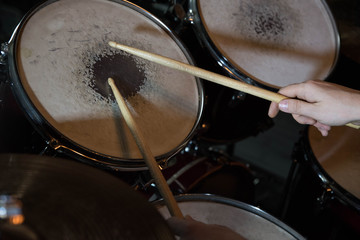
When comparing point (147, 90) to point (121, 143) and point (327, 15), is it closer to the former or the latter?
point (121, 143)

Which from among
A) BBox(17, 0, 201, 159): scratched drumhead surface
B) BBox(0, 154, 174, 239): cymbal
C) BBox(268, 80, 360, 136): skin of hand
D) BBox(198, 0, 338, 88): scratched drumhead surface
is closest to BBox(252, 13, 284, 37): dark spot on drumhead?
BBox(198, 0, 338, 88): scratched drumhead surface

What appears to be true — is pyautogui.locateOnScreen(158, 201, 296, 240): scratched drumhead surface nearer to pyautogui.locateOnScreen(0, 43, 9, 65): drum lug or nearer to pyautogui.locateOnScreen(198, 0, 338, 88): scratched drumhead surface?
pyautogui.locateOnScreen(198, 0, 338, 88): scratched drumhead surface

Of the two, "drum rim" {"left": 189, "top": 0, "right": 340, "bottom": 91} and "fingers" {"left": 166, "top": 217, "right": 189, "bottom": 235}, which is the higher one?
"drum rim" {"left": 189, "top": 0, "right": 340, "bottom": 91}

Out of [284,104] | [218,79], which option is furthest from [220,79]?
[284,104]

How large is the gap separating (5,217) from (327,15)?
1.40 meters

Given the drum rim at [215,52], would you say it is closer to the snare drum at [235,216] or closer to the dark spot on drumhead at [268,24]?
the dark spot on drumhead at [268,24]

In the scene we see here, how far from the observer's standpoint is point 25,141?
38.7 inches

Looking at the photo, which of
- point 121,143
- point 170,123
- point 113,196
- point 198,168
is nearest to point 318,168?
point 198,168

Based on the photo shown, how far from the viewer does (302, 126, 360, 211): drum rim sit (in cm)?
108

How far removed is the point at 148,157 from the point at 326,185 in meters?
0.62

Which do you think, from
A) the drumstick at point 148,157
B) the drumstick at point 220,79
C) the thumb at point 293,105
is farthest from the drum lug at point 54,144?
the thumb at point 293,105

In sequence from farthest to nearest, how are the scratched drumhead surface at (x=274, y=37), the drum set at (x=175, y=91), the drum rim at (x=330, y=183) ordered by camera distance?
the scratched drumhead surface at (x=274, y=37) → the drum rim at (x=330, y=183) → the drum set at (x=175, y=91)

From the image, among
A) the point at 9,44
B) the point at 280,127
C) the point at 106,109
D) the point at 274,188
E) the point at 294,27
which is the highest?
the point at 294,27

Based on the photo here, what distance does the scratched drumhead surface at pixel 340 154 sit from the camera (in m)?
1.15
